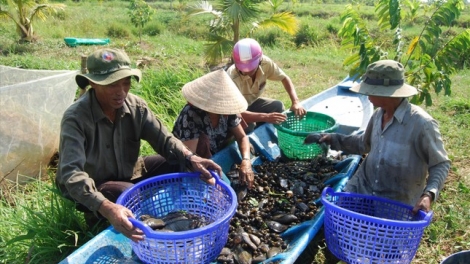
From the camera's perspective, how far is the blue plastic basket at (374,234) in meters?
2.41

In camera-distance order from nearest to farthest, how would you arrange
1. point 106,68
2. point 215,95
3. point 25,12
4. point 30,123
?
point 106,68
point 215,95
point 30,123
point 25,12

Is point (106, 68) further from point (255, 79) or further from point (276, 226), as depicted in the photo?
point (255, 79)

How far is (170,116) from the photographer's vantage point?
5.84m

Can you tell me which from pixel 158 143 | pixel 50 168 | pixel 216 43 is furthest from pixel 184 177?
pixel 216 43

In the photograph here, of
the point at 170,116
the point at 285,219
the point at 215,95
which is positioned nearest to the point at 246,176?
the point at 285,219

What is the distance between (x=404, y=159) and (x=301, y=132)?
125cm

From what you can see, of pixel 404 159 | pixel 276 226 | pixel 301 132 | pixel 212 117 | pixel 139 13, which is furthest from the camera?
pixel 139 13

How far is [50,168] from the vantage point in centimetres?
471

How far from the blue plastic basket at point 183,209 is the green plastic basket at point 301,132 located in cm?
136

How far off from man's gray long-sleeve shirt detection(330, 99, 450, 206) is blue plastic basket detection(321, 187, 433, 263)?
0.23m

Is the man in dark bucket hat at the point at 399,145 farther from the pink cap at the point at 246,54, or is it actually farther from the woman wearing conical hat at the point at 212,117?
the pink cap at the point at 246,54

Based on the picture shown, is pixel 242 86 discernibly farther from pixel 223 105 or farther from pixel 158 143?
pixel 158 143

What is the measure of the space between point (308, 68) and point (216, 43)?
3.43m

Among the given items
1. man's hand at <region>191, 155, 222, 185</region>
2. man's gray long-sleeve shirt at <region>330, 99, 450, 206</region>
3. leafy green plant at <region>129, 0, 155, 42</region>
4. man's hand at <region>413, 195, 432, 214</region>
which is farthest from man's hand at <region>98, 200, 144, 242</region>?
leafy green plant at <region>129, 0, 155, 42</region>
